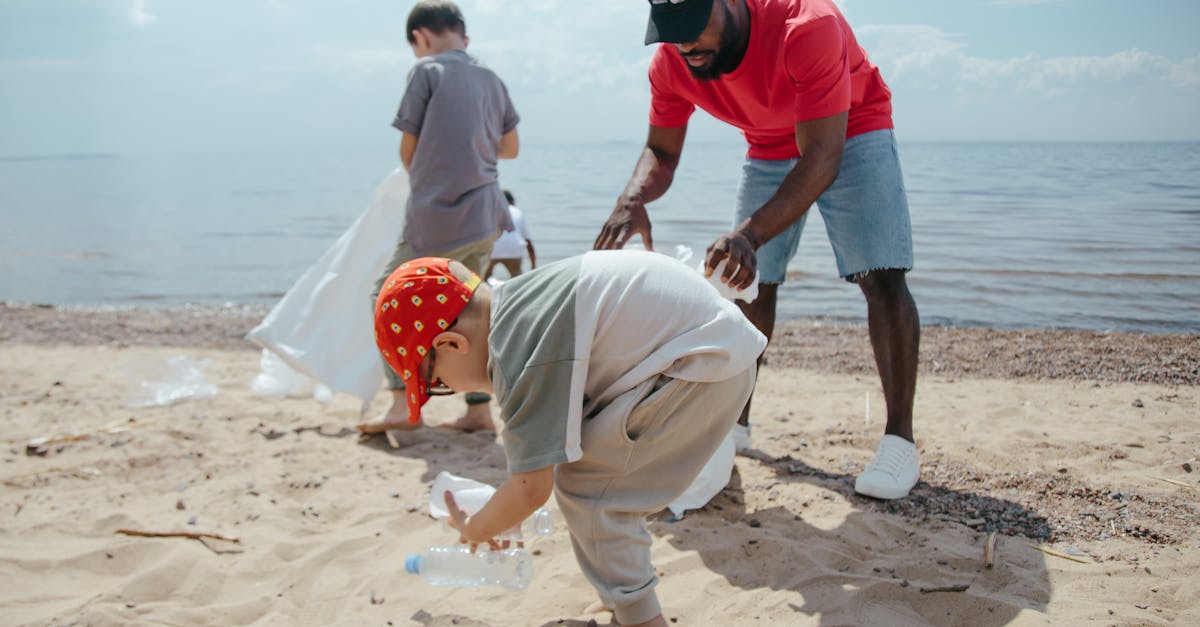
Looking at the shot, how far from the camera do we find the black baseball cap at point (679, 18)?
2.52m

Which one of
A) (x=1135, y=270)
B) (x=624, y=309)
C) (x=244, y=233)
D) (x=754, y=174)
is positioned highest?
(x=754, y=174)

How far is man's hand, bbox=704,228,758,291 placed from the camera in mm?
2387

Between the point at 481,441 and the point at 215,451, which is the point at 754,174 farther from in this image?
the point at 215,451

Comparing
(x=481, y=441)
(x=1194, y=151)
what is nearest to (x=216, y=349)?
(x=481, y=441)

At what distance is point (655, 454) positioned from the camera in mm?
2002

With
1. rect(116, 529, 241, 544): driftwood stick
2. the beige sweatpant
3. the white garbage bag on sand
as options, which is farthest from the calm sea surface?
the white garbage bag on sand

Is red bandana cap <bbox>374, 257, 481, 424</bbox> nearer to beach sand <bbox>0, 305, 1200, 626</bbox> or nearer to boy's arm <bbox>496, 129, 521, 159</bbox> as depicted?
beach sand <bbox>0, 305, 1200, 626</bbox>

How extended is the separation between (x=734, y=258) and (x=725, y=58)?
2.55 ft

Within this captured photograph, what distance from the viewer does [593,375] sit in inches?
75.2

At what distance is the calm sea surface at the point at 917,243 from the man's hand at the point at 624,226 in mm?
131

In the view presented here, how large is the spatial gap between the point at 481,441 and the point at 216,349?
3181mm

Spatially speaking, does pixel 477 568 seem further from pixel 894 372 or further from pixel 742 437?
pixel 894 372

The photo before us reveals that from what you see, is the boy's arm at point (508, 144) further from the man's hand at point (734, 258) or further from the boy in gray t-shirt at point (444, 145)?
the man's hand at point (734, 258)

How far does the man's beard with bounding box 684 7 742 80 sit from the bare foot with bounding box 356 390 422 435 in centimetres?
215
